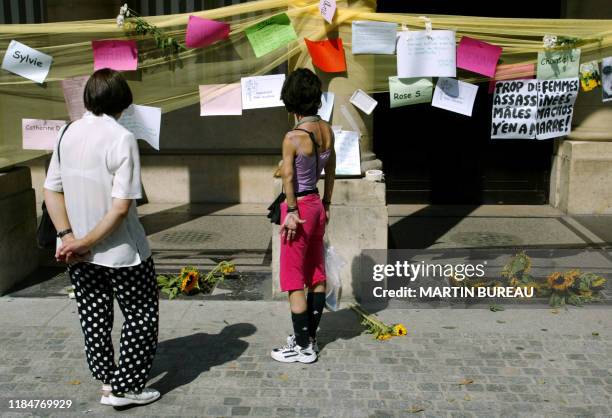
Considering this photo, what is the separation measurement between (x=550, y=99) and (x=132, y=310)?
3802 mm

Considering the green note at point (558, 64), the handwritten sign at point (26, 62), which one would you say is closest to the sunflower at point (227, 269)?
the handwritten sign at point (26, 62)

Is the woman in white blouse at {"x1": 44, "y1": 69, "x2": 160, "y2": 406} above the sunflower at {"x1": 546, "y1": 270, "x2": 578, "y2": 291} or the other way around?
above

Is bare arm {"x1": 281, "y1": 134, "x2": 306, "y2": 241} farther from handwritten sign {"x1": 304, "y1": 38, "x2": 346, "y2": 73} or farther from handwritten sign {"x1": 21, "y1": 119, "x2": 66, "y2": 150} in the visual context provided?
handwritten sign {"x1": 21, "y1": 119, "x2": 66, "y2": 150}

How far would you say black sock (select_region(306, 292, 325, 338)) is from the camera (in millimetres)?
4844

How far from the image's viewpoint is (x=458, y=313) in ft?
18.9

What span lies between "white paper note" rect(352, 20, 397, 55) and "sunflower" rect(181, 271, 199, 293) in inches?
87.1

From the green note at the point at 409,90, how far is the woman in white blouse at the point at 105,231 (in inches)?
102

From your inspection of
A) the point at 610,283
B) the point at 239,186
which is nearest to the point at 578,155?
the point at 610,283

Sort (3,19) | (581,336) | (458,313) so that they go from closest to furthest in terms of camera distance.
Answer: (581,336), (458,313), (3,19)

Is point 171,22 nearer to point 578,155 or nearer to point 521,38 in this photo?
point 521,38

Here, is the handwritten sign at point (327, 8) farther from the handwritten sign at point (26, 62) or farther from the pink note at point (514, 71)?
the handwritten sign at point (26, 62)

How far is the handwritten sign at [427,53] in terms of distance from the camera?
5.82 metres

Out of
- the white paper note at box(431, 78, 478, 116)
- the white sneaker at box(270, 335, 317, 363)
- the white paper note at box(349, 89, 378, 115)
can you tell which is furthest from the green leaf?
the white sneaker at box(270, 335, 317, 363)

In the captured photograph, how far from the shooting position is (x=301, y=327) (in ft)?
15.6
